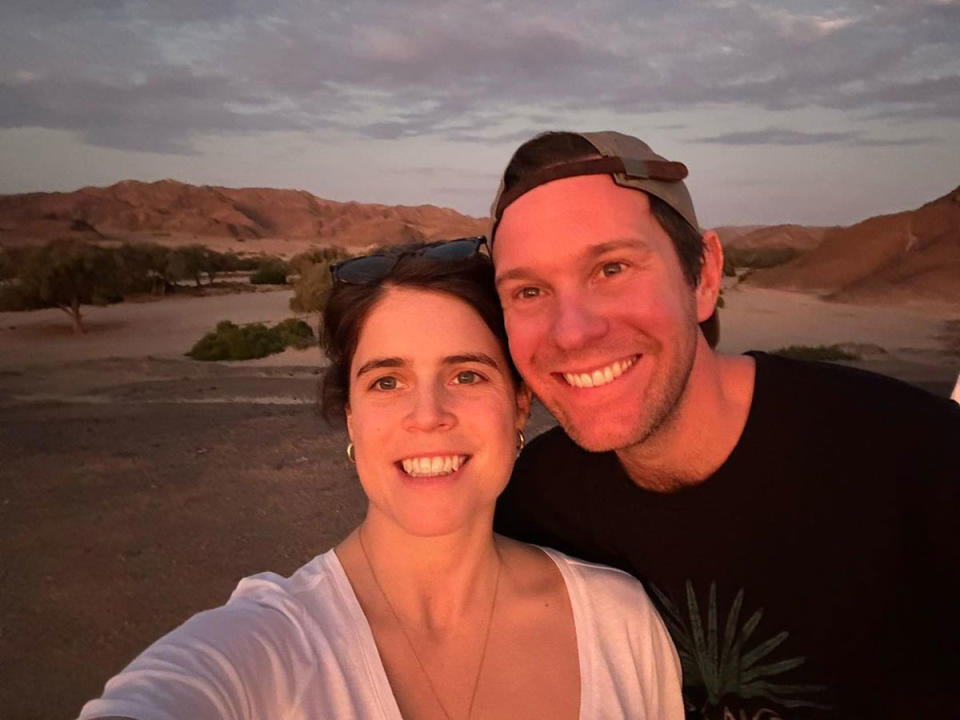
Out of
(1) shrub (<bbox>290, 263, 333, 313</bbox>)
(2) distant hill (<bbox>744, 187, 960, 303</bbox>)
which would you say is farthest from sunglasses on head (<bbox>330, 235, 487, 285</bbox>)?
(2) distant hill (<bbox>744, 187, 960, 303</bbox>)

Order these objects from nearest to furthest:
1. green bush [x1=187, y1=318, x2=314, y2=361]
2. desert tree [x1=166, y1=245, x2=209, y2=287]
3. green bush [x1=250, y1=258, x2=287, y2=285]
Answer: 1. green bush [x1=187, y1=318, x2=314, y2=361]
2. desert tree [x1=166, y1=245, x2=209, y2=287]
3. green bush [x1=250, y1=258, x2=287, y2=285]

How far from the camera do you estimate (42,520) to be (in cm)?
601

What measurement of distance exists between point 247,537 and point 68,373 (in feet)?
34.2

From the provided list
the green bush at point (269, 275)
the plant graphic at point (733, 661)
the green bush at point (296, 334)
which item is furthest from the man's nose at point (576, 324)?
the green bush at point (269, 275)

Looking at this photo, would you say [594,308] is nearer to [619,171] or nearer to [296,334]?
[619,171]

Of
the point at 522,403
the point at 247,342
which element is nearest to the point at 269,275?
the point at 247,342

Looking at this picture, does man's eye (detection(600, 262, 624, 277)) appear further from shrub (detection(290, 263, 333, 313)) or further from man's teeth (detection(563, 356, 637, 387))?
shrub (detection(290, 263, 333, 313))

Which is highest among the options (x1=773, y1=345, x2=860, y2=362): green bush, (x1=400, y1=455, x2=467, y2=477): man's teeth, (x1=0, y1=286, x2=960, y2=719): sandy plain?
(x1=400, y1=455, x2=467, y2=477): man's teeth

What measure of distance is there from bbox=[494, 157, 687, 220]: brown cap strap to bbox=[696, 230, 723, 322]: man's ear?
0.31m

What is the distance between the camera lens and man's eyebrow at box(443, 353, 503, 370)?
195 cm

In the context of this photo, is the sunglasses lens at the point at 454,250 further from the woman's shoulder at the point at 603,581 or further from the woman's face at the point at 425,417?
the woman's shoulder at the point at 603,581

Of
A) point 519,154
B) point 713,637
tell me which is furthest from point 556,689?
point 519,154

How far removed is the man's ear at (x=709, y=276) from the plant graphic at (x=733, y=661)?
0.92 m

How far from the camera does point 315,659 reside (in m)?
1.65
